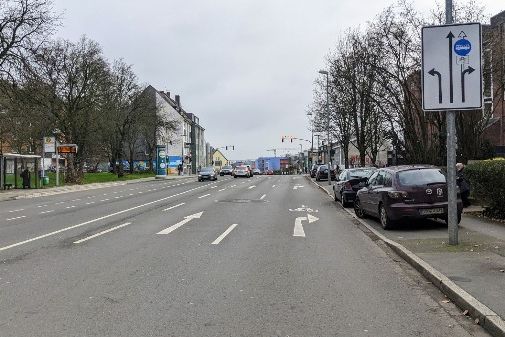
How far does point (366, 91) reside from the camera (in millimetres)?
29203

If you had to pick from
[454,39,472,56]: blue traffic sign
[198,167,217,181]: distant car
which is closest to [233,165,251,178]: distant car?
[198,167,217,181]: distant car

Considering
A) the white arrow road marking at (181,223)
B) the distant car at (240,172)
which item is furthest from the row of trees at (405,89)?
the distant car at (240,172)

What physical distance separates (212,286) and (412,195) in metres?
7.13

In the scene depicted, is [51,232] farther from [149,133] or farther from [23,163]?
[149,133]

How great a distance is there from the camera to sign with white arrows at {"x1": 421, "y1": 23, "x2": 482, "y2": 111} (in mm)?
9461

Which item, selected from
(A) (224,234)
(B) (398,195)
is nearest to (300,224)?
(A) (224,234)

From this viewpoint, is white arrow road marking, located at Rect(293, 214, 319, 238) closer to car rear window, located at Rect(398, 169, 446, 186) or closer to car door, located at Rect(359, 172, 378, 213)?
car door, located at Rect(359, 172, 378, 213)

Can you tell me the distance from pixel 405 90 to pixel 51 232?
18161 mm

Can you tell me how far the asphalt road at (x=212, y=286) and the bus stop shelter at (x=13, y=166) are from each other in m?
25.4

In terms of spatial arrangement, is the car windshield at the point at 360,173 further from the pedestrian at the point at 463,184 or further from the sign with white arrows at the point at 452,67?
the sign with white arrows at the point at 452,67

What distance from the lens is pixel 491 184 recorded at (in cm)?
1359

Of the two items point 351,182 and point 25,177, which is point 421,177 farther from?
point 25,177

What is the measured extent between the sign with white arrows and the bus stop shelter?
106ft

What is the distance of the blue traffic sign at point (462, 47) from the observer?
949cm
